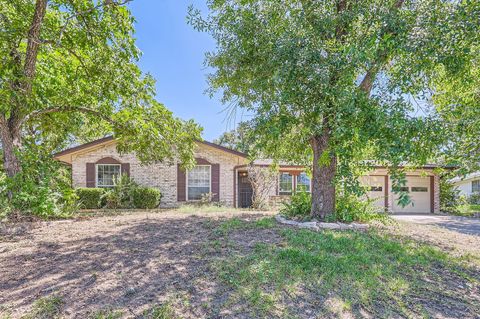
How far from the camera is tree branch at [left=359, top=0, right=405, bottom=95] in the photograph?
5.22 meters

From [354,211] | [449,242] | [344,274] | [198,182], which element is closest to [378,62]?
[354,211]

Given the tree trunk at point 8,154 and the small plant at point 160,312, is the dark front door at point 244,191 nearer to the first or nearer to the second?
the tree trunk at point 8,154

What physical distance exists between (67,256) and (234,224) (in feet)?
11.2

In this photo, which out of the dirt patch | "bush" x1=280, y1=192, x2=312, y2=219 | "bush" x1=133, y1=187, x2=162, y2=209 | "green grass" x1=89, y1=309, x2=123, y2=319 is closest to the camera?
"green grass" x1=89, y1=309, x2=123, y2=319

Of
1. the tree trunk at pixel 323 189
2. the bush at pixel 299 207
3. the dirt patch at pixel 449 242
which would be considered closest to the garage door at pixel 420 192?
the dirt patch at pixel 449 242

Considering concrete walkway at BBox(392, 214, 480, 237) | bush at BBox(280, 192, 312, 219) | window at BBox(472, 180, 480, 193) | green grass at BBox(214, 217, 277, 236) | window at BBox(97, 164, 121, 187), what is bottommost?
concrete walkway at BBox(392, 214, 480, 237)

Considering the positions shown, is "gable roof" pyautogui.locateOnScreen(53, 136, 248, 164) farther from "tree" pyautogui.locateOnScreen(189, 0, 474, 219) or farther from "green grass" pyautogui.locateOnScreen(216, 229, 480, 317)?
"green grass" pyautogui.locateOnScreen(216, 229, 480, 317)

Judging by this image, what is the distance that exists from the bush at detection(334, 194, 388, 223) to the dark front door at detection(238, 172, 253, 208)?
25.4 feet

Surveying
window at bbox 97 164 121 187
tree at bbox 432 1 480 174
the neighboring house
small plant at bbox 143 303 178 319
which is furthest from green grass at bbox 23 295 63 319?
the neighboring house

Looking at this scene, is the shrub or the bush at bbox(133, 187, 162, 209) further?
the bush at bbox(133, 187, 162, 209)

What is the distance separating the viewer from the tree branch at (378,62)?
522 centimetres

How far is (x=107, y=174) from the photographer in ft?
45.5

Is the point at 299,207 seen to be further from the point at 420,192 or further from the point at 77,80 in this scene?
the point at 420,192

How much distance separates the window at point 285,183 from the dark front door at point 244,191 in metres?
1.80
